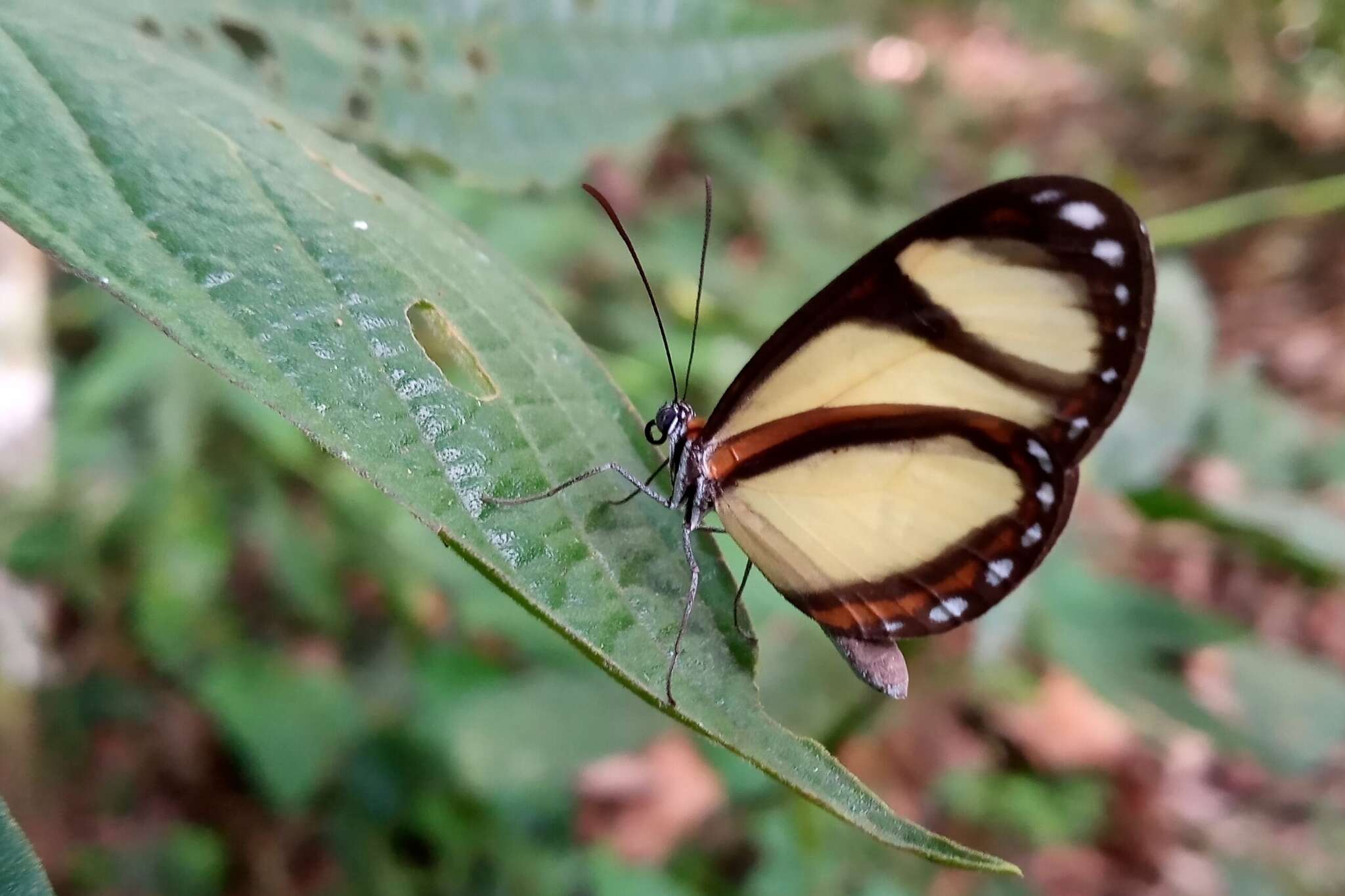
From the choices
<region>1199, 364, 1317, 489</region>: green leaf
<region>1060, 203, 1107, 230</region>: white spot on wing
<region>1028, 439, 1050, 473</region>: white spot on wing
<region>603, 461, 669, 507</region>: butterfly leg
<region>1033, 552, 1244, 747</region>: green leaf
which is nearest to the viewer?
<region>603, 461, 669, 507</region>: butterfly leg

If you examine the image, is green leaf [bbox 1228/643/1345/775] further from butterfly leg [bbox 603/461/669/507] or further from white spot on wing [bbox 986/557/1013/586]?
butterfly leg [bbox 603/461/669/507]

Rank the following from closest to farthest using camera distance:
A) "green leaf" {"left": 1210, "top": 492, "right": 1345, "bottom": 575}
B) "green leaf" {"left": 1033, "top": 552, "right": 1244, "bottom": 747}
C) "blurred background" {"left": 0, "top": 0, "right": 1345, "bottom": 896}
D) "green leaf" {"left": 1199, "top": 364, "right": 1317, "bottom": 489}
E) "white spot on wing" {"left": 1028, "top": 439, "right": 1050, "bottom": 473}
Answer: "white spot on wing" {"left": 1028, "top": 439, "right": 1050, "bottom": 473}
"green leaf" {"left": 1210, "top": 492, "right": 1345, "bottom": 575}
"green leaf" {"left": 1033, "top": 552, "right": 1244, "bottom": 747}
"blurred background" {"left": 0, "top": 0, "right": 1345, "bottom": 896}
"green leaf" {"left": 1199, "top": 364, "right": 1317, "bottom": 489}

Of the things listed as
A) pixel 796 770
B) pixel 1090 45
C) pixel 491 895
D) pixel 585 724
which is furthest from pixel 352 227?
pixel 1090 45

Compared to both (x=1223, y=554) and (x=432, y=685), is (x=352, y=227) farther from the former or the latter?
(x=1223, y=554)

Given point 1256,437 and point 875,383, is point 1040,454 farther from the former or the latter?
point 1256,437

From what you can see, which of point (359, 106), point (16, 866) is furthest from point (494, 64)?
point (16, 866)

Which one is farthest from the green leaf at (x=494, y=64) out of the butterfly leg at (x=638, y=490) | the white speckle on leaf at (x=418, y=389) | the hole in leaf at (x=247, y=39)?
the white speckle on leaf at (x=418, y=389)

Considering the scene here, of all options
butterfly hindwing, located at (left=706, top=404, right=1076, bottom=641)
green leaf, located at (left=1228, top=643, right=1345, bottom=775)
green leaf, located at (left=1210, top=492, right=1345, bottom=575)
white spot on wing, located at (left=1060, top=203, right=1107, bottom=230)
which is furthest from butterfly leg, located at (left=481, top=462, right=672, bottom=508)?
green leaf, located at (left=1228, top=643, right=1345, bottom=775)
